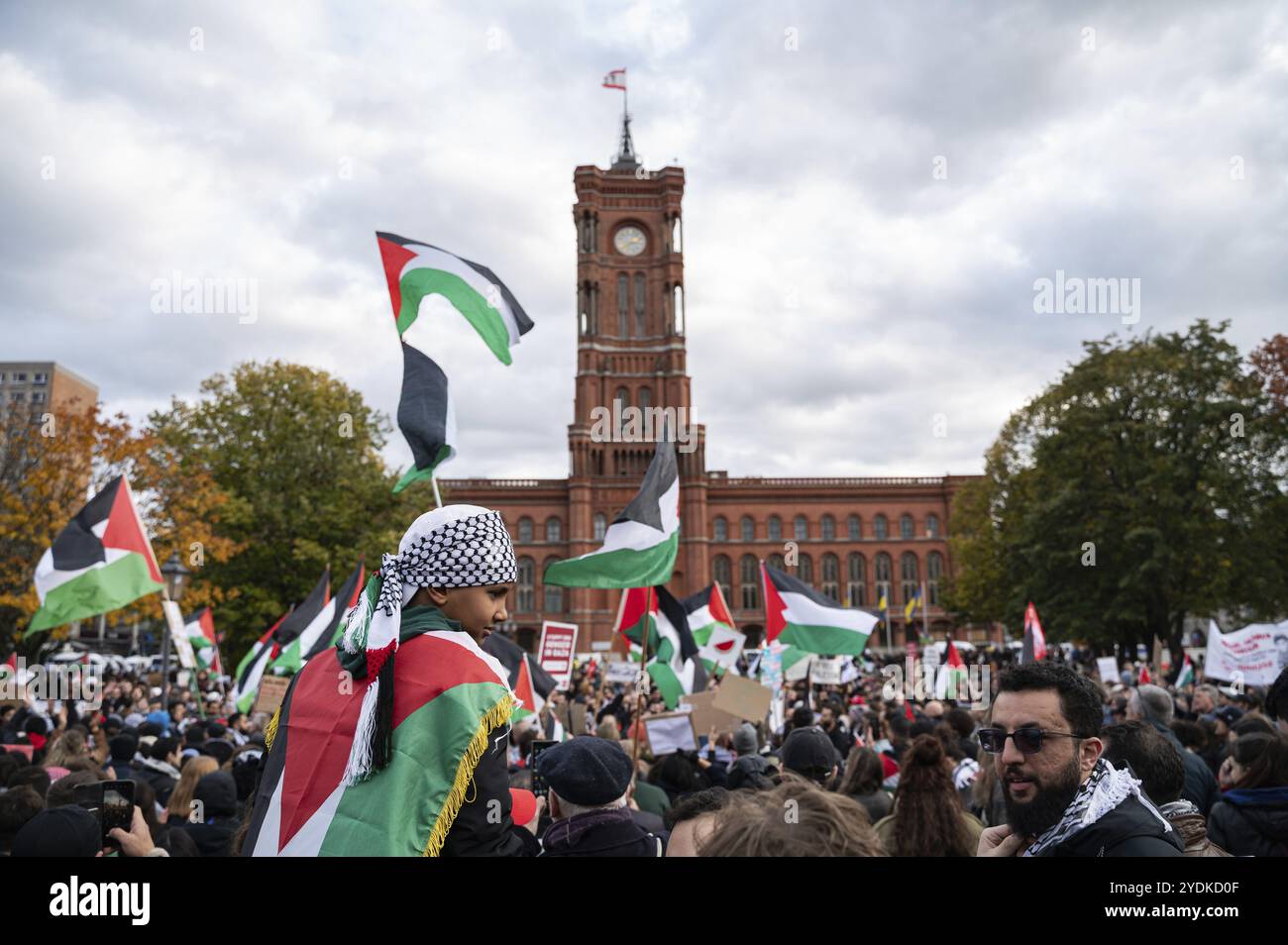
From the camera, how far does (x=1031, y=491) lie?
34688 millimetres

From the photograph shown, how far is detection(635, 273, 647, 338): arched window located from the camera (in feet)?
235

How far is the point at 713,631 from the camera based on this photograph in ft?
52.9

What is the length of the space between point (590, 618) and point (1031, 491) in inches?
1457

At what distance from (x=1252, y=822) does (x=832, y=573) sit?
71.4m

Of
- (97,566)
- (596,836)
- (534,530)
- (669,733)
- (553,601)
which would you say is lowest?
(553,601)

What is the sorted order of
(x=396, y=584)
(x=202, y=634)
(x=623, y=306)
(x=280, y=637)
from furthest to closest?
(x=623, y=306) → (x=202, y=634) → (x=280, y=637) → (x=396, y=584)

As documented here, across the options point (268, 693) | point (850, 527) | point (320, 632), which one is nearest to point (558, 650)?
point (320, 632)

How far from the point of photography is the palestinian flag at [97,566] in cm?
942

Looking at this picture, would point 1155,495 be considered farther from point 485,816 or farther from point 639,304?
point 639,304

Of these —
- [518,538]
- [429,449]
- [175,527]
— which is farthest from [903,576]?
[429,449]

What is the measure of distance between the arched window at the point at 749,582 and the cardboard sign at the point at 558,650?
60162 millimetres

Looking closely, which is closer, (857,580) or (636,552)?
(636,552)

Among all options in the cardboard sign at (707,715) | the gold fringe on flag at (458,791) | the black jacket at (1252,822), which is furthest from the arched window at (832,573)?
the gold fringe on flag at (458,791)
